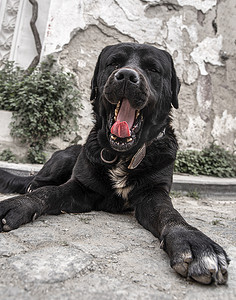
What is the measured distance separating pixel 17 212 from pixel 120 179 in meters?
0.89

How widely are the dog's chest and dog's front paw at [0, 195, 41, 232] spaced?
68 cm

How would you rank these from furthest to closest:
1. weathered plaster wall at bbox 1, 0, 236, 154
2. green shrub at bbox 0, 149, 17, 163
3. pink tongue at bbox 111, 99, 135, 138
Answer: weathered plaster wall at bbox 1, 0, 236, 154 < green shrub at bbox 0, 149, 17, 163 < pink tongue at bbox 111, 99, 135, 138

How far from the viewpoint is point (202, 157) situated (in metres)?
5.84

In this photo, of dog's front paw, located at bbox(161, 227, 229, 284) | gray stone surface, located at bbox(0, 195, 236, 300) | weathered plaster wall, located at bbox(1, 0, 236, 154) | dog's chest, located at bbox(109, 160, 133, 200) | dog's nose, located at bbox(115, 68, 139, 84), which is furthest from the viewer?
weathered plaster wall, located at bbox(1, 0, 236, 154)

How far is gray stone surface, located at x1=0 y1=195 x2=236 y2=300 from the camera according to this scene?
3.45 feet

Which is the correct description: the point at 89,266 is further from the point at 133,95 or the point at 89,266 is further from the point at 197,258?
the point at 133,95

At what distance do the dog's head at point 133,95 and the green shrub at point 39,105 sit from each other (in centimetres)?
226

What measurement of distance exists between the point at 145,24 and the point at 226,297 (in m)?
5.81

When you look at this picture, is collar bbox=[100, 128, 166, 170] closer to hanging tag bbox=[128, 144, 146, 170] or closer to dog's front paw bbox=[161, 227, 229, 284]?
hanging tag bbox=[128, 144, 146, 170]

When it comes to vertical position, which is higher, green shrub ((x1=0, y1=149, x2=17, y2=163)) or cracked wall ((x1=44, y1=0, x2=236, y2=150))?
cracked wall ((x1=44, y1=0, x2=236, y2=150))

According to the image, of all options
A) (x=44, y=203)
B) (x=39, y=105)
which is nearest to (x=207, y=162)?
(x=39, y=105)

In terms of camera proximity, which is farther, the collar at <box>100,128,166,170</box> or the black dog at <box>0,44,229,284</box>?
the collar at <box>100,128,166,170</box>

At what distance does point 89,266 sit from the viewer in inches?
50.0

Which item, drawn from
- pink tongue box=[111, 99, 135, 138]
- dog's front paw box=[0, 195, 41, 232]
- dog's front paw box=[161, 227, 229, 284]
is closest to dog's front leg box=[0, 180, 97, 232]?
dog's front paw box=[0, 195, 41, 232]
